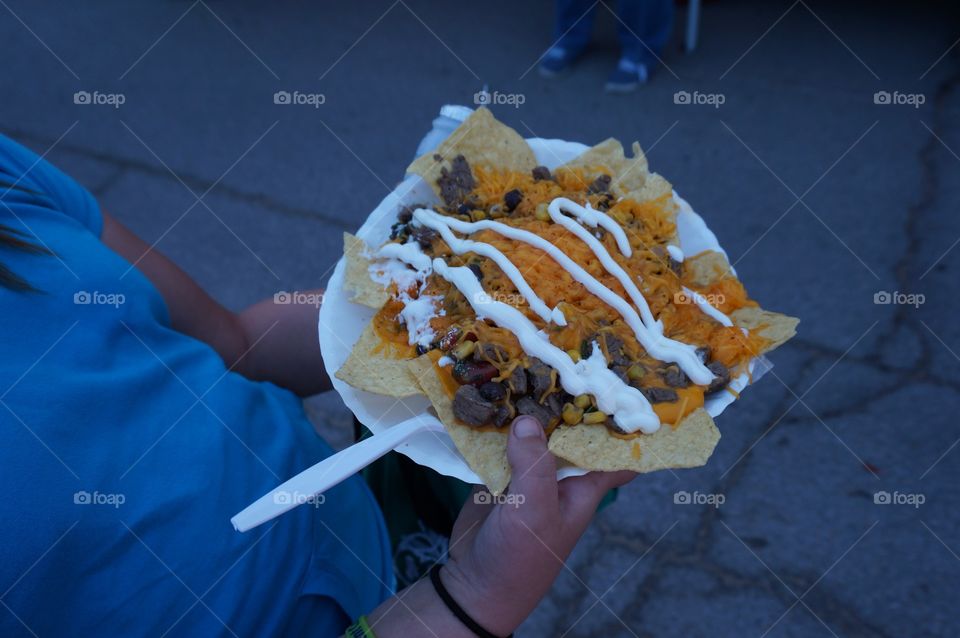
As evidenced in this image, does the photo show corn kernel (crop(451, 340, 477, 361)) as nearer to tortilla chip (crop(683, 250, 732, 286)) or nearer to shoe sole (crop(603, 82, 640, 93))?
tortilla chip (crop(683, 250, 732, 286))

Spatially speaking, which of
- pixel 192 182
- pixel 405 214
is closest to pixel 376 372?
pixel 405 214

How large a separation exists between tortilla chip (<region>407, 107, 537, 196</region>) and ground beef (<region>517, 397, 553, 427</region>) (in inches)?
27.6

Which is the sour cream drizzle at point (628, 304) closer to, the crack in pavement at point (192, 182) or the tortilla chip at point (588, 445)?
the tortilla chip at point (588, 445)

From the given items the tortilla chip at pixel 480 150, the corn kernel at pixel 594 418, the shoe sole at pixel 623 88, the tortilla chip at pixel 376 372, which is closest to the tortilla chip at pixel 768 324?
the corn kernel at pixel 594 418

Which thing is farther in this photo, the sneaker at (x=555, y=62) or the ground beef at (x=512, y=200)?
the sneaker at (x=555, y=62)

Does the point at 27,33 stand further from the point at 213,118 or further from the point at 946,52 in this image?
the point at 946,52

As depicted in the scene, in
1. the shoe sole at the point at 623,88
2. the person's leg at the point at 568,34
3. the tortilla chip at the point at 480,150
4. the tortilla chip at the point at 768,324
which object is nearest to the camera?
the tortilla chip at the point at 768,324

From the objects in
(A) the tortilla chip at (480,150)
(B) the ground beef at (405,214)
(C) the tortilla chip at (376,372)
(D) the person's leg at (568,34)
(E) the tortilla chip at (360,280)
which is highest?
(A) the tortilla chip at (480,150)

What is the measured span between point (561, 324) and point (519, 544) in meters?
0.48

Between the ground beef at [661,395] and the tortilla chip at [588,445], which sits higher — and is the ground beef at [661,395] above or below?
above

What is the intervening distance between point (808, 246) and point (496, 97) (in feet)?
6.76

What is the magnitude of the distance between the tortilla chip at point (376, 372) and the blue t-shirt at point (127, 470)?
25 cm

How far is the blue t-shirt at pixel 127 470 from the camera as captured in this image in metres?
1.19

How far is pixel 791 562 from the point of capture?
264 centimetres
